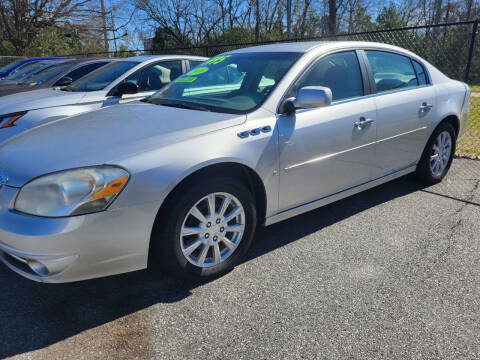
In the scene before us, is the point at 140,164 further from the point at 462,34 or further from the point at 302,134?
the point at 462,34

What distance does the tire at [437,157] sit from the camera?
4465 millimetres

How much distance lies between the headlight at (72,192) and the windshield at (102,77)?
155 inches

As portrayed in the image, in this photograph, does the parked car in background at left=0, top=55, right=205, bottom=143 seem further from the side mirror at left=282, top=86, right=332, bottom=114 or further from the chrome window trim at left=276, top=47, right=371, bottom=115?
the side mirror at left=282, top=86, right=332, bottom=114

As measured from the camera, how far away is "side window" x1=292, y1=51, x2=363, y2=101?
336 centimetres

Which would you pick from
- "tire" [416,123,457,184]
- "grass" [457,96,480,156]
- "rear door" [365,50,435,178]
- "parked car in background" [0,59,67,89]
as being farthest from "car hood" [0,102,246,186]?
"parked car in background" [0,59,67,89]

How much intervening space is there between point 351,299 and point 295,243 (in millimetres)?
853

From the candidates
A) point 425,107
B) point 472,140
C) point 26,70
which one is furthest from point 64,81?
point 472,140

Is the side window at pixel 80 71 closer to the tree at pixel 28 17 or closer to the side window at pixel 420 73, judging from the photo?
the side window at pixel 420 73

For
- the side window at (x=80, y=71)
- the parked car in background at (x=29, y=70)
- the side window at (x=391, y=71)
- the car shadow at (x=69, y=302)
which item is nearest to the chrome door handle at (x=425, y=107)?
the side window at (x=391, y=71)

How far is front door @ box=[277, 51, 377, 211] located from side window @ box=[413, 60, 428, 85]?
3.37 feet

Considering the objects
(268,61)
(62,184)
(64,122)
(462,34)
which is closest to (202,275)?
(62,184)

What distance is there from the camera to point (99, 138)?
8.73 feet

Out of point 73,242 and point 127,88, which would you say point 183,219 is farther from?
point 127,88

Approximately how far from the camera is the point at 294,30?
28188 mm
